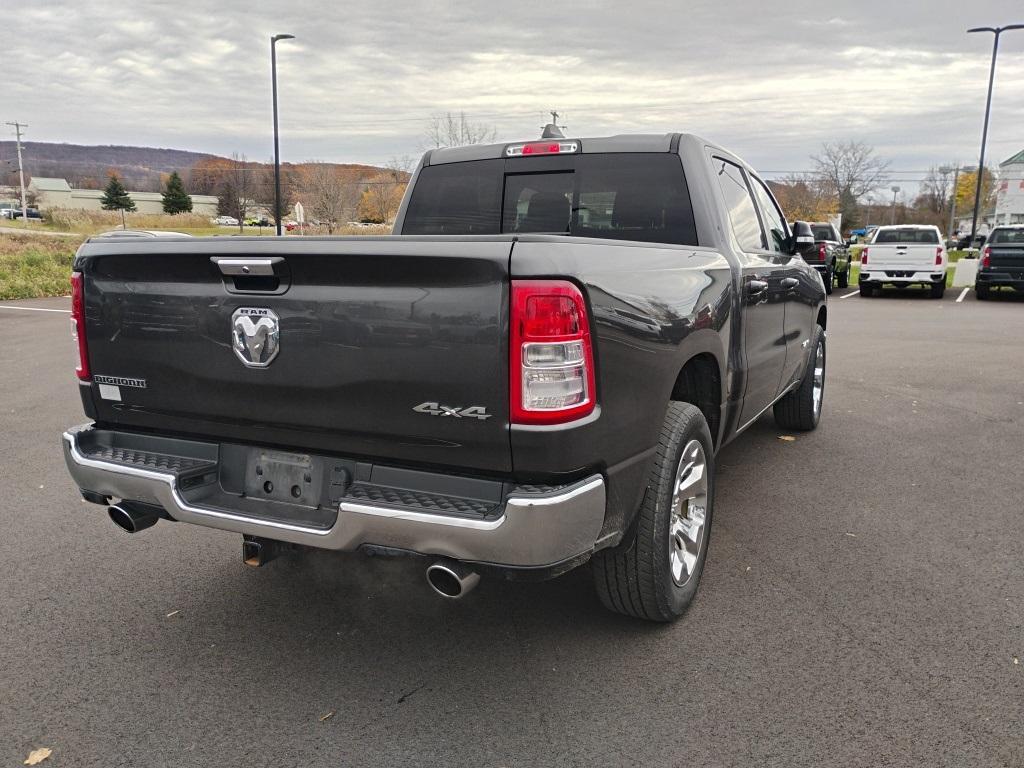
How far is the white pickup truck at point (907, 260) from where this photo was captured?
1989 cm

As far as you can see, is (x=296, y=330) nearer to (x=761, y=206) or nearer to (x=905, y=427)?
(x=761, y=206)

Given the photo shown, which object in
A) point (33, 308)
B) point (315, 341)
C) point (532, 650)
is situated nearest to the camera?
point (315, 341)

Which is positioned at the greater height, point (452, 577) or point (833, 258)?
point (833, 258)

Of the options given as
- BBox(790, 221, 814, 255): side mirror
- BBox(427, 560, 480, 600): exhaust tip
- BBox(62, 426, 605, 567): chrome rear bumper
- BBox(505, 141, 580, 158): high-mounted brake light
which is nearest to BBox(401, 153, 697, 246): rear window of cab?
BBox(505, 141, 580, 158): high-mounted brake light

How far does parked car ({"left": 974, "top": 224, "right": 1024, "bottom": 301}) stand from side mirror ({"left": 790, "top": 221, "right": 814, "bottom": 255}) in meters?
16.6

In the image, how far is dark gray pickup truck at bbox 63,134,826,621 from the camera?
7.90ft

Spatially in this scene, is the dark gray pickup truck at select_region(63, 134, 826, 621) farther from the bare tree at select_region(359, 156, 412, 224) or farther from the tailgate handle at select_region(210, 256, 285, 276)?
the bare tree at select_region(359, 156, 412, 224)

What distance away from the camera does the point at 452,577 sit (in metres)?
2.54

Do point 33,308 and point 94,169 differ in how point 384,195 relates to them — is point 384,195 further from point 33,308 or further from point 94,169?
point 94,169

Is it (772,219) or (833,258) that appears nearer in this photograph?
(772,219)

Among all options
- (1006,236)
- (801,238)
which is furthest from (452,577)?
(1006,236)

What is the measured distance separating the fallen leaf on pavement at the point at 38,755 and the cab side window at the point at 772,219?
14.0 feet

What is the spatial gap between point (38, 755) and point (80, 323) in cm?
150

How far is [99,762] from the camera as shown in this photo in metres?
2.47
